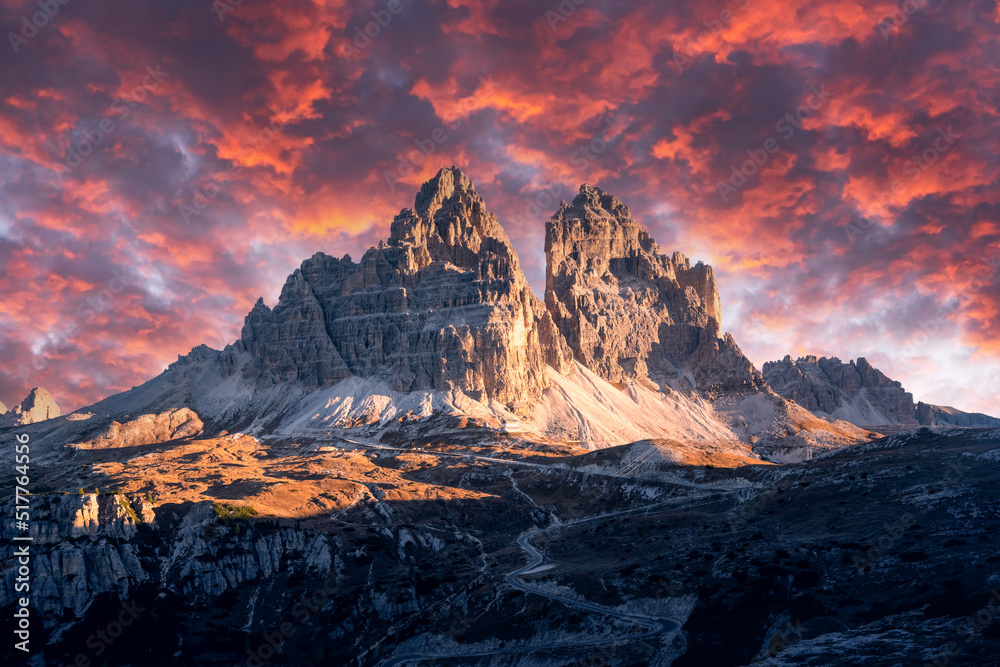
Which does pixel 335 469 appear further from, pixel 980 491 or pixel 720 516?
pixel 980 491

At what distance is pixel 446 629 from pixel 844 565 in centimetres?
5032

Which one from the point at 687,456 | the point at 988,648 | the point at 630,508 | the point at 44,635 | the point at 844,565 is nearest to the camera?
the point at 988,648

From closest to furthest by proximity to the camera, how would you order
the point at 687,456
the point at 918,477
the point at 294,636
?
the point at 294,636, the point at 918,477, the point at 687,456

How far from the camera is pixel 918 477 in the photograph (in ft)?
342

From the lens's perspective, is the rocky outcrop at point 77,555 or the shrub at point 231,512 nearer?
the rocky outcrop at point 77,555

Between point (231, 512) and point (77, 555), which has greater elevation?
point (231, 512)

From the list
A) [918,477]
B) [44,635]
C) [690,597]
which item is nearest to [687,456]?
[918,477]

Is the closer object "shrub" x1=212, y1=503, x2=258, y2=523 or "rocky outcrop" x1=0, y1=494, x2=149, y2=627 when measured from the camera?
"rocky outcrop" x1=0, y1=494, x2=149, y2=627

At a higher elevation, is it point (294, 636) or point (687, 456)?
point (687, 456)

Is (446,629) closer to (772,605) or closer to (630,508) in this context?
(772,605)

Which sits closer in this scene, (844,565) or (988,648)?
(988,648)

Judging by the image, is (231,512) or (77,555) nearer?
(77,555)

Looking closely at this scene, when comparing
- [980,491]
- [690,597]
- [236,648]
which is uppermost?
[980,491]

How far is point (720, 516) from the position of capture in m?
117
